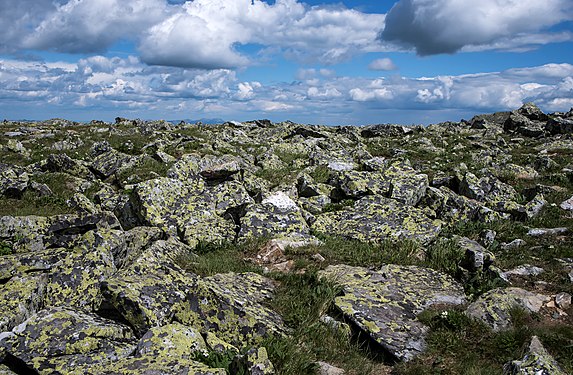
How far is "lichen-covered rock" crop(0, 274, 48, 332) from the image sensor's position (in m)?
8.36

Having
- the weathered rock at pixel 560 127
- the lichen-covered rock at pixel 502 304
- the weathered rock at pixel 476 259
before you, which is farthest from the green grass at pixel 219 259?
the weathered rock at pixel 560 127

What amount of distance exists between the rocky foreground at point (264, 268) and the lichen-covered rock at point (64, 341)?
32 millimetres

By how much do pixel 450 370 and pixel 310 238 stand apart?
6.78m

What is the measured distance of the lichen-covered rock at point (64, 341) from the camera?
23.1 ft

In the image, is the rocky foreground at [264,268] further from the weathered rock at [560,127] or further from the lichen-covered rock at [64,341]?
the weathered rock at [560,127]

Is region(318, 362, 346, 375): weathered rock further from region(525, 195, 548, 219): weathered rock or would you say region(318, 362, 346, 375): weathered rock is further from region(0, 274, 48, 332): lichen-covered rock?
region(525, 195, 548, 219): weathered rock

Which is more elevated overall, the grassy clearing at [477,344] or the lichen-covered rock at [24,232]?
the lichen-covered rock at [24,232]

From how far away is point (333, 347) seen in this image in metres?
8.64

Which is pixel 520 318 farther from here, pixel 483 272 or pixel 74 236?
pixel 74 236

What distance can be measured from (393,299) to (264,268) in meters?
3.88

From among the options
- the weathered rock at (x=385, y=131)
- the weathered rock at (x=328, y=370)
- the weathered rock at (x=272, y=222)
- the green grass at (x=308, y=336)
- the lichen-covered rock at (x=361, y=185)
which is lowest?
the weathered rock at (x=328, y=370)

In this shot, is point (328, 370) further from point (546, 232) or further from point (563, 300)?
point (546, 232)

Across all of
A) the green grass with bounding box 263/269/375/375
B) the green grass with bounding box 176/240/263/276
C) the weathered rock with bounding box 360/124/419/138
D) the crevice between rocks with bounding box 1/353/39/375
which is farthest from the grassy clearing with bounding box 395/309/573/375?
the weathered rock with bounding box 360/124/419/138

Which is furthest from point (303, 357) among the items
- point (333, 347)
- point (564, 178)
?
point (564, 178)
